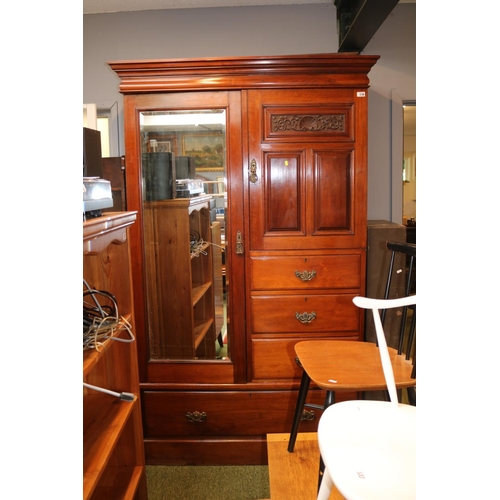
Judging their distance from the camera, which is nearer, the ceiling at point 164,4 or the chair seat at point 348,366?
the chair seat at point 348,366

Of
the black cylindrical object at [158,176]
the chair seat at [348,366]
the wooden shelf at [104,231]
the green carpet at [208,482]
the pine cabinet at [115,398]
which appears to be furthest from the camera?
the black cylindrical object at [158,176]

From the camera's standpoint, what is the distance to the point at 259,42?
2.66 meters

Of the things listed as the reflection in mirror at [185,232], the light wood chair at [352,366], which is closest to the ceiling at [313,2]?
the reflection in mirror at [185,232]

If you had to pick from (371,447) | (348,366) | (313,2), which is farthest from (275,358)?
(313,2)

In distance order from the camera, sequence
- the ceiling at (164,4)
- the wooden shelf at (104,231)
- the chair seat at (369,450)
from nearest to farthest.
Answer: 1. the chair seat at (369,450)
2. the wooden shelf at (104,231)
3. the ceiling at (164,4)

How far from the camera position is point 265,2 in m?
2.60

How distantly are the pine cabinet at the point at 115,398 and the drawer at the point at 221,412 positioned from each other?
1.99 feet

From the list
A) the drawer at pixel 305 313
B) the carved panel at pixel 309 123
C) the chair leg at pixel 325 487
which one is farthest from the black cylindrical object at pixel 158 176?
the chair leg at pixel 325 487

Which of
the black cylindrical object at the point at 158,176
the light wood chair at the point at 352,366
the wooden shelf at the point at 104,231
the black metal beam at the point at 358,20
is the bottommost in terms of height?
the light wood chair at the point at 352,366

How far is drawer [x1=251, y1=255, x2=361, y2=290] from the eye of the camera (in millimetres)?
2102

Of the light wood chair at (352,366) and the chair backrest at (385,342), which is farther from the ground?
the chair backrest at (385,342)

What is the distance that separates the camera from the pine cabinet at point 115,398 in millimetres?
1290

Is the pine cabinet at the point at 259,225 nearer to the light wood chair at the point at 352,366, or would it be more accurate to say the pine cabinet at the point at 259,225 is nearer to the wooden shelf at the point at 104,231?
the light wood chair at the point at 352,366
